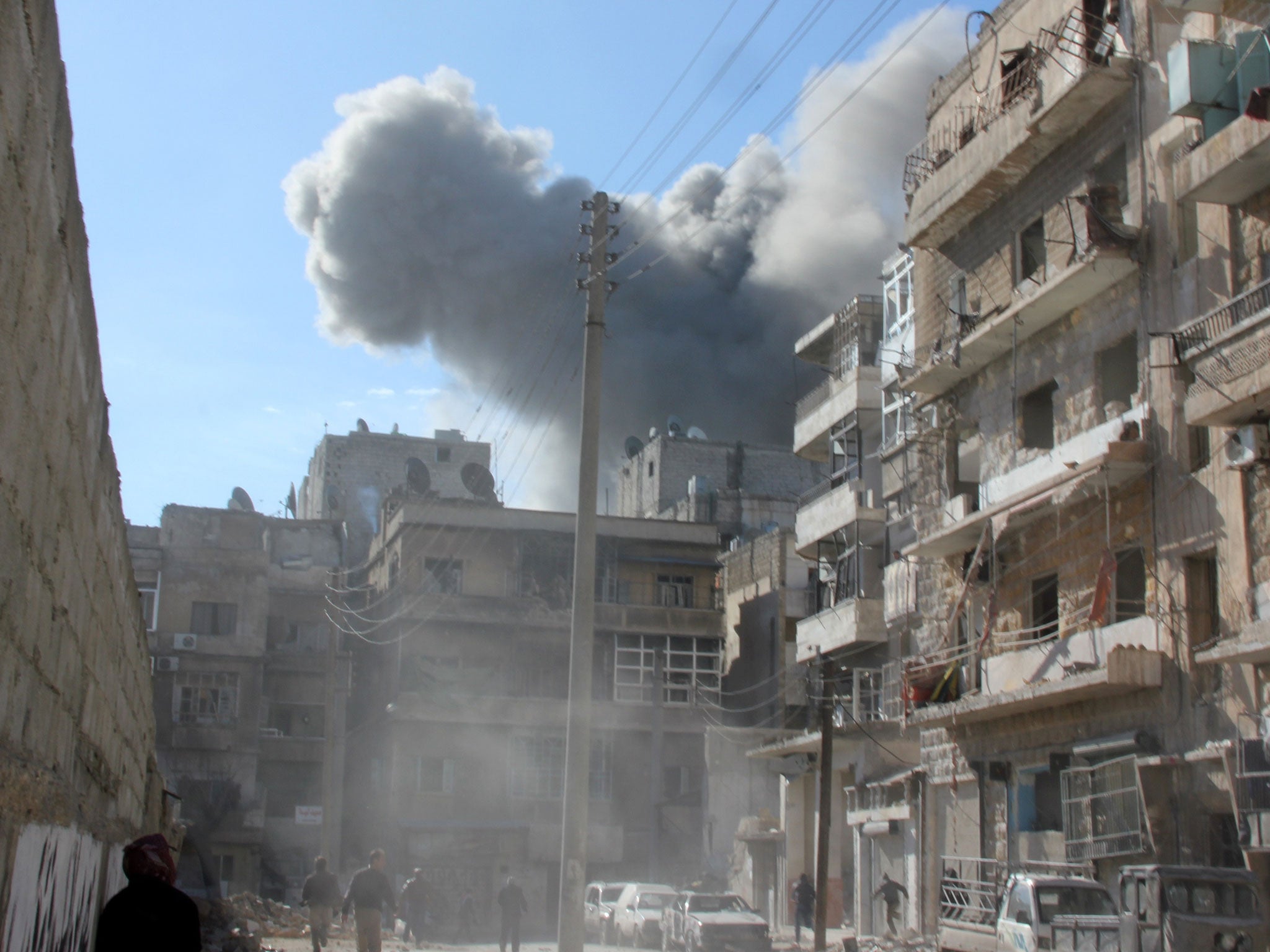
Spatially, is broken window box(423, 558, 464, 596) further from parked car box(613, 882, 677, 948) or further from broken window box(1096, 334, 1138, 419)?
broken window box(1096, 334, 1138, 419)

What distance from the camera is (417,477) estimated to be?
5928cm

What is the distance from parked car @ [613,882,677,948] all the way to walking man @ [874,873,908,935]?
15.1 ft

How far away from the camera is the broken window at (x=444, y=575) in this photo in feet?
163

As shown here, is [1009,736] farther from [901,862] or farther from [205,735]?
[205,735]

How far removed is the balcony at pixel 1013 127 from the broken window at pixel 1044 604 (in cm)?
638

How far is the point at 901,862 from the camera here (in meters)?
28.8

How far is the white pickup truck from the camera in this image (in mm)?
14477

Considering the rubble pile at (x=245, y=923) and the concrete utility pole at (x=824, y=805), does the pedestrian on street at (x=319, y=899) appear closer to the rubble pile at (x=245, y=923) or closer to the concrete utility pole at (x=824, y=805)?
the rubble pile at (x=245, y=923)

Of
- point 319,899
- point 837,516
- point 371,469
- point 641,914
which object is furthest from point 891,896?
point 371,469

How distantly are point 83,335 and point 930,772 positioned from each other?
2163 centimetres

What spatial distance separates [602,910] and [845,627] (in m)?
8.50

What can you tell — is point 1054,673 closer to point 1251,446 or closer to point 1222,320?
point 1251,446

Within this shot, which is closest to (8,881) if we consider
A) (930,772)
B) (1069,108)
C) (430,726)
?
(1069,108)

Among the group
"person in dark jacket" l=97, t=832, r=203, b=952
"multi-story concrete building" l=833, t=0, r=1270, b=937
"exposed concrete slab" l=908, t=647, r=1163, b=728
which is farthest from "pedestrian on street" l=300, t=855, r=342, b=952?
"person in dark jacket" l=97, t=832, r=203, b=952
